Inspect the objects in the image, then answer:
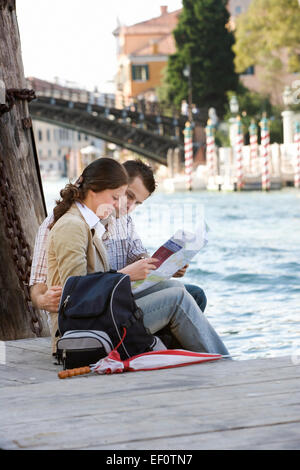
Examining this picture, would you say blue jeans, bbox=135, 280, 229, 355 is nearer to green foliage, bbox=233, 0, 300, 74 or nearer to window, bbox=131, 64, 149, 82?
green foliage, bbox=233, 0, 300, 74

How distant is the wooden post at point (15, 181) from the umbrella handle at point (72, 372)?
89 centimetres

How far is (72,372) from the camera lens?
98.9 inches

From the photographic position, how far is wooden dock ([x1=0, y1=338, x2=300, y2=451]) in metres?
1.80

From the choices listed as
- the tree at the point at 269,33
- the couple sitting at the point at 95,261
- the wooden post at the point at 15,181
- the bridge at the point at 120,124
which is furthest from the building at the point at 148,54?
the couple sitting at the point at 95,261

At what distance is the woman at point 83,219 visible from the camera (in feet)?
8.37

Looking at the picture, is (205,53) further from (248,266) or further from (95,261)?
(95,261)

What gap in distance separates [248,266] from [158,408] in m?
7.28

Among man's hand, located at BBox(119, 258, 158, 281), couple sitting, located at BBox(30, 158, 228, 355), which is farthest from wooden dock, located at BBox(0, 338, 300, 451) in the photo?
man's hand, located at BBox(119, 258, 158, 281)

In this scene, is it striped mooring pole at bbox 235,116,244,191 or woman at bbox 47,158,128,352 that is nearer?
woman at bbox 47,158,128,352

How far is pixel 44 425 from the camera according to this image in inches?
76.7

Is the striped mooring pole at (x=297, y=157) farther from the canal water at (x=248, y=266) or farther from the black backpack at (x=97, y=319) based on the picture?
the black backpack at (x=97, y=319)

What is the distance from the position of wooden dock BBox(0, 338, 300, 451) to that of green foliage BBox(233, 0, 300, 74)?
82.8ft
